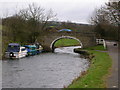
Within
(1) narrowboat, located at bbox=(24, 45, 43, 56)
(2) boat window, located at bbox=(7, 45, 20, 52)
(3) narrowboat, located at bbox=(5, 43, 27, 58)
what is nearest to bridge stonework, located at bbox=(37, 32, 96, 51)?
(1) narrowboat, located at bbox=(24, 45, 43, 56)

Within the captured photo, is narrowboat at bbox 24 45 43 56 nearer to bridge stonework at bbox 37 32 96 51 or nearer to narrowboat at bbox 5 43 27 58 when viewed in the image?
narrowboat at bbox 5 43 27 58

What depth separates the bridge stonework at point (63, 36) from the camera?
4372 centimetres

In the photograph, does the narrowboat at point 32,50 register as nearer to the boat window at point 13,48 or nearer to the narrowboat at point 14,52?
the narrowboat at point 14,52

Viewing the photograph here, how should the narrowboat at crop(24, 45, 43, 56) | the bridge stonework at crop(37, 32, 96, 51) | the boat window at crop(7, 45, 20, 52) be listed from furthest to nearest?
1. the bridge stonework at crop(37, 32, 96, 51)
2. the narrowboat at crop(24, 45, 43, 56)
3. the boat window at crop(7, 45, 20, 52)

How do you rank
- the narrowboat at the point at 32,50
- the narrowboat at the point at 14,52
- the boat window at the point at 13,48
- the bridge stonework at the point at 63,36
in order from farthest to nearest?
the bridge stonework at the point at 63,36 → the narrowboat at the point at 32,50 → the boat window at the point at 13,48 → the narrowboat at the point at 14,52

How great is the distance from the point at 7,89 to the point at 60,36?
31.1 meters

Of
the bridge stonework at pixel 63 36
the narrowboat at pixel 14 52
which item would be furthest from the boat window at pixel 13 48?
the bridge stonework at pixel 63 36

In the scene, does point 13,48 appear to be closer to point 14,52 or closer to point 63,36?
point 14,52

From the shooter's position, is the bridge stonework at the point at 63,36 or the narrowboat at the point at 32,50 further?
the bridge stonework at the point at 63,36

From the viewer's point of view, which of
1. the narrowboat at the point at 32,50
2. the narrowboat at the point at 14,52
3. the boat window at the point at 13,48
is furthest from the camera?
the narrowboat at the point at 32,50

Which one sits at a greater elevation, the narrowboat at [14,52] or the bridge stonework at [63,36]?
the bridge stonework at [63,36]

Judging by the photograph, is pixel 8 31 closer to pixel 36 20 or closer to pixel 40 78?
pixel 36 20

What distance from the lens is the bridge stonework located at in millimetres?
43719

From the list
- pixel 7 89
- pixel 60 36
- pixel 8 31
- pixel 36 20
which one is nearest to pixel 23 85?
pixel 7 89
